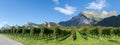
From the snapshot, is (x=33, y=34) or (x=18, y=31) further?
(x=18, y=31)

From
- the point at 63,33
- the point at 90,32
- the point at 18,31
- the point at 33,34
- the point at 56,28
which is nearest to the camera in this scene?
the point at 56,28

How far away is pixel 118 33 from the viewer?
79125 mm

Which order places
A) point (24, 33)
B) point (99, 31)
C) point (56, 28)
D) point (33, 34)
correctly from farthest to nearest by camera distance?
point (24, 33) → point (33, 34) → point (99, 31) → point (56, 28)

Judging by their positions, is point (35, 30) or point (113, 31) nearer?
point (113, 31)

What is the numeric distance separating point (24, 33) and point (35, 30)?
2306cm

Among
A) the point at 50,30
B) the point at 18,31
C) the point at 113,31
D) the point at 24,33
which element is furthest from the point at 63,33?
the point at 18,31

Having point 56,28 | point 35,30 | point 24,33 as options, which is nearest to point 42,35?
point 35,30

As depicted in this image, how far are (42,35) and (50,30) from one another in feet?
13.7

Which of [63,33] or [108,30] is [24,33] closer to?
Answer: [63,33]

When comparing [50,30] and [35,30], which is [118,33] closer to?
[50,30]

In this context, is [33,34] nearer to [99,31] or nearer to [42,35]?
[42,35]

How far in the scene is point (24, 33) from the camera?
10925 cm

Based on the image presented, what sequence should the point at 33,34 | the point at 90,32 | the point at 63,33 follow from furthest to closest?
the point at 33,34
the point at 90,32
the point at 63,33

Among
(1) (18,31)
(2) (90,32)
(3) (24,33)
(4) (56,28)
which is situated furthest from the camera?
(1) (18,31)
